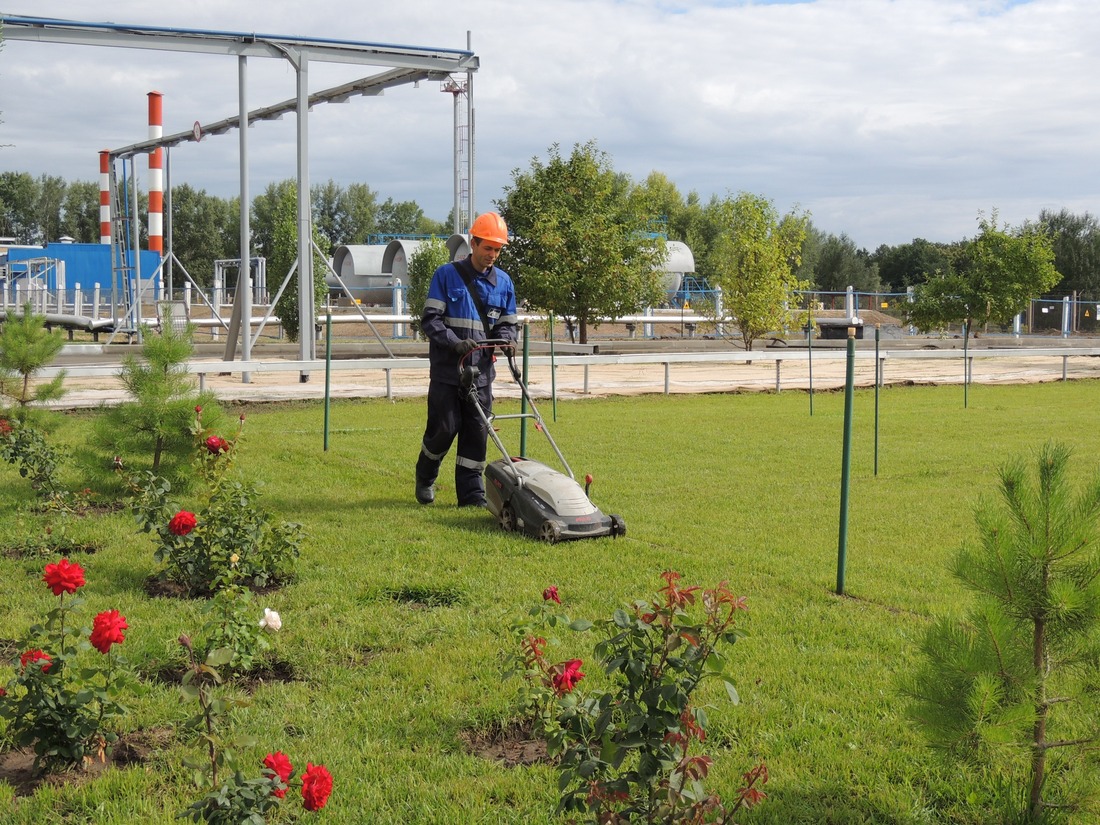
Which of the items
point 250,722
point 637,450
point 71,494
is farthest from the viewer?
point 637,450

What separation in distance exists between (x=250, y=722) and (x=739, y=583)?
2992 mm

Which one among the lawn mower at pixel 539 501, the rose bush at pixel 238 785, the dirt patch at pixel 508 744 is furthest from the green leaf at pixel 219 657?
the lawn mower at pixel 539 501

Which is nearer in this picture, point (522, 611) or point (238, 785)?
point (238, 785)

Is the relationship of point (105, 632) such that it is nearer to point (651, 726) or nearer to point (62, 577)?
point (62, 577)

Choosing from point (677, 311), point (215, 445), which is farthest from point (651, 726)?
point (677, 311)

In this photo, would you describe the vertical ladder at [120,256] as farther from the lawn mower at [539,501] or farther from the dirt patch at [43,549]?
the lawn mower at [539,501]

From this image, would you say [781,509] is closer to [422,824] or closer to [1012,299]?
[422,824]

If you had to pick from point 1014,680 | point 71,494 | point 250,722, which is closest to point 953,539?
point 1014,680

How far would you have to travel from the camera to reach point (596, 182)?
31.0 m

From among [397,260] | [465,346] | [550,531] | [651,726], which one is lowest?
[550,531]

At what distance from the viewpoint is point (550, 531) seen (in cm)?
708

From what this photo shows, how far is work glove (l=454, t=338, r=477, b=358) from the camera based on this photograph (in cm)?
766

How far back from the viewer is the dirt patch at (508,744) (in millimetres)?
3980

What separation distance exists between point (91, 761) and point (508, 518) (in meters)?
3.99
